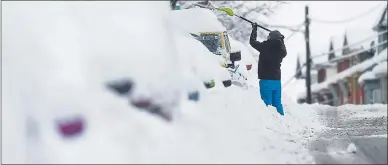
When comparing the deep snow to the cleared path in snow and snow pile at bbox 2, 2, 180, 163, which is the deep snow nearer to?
snow pile at bbox 2, 2, 180, 163

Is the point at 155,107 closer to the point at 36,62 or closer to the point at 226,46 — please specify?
the point at 36,62

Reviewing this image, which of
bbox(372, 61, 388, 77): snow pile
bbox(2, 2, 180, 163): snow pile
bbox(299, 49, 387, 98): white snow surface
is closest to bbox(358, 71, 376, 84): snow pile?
bbox(299, 49, 387, 98): white snow surface

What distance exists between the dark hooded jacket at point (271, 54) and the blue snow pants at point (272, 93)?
0.28 ft

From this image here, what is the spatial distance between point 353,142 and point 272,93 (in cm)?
262

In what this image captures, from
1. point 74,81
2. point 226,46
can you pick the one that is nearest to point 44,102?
point 74,81

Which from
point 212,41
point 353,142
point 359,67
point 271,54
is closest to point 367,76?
point 359,67

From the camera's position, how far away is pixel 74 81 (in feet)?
18.9

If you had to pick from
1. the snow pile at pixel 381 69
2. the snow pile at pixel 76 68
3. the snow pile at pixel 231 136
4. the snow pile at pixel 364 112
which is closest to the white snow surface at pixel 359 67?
the snow pile at pixel 381 69

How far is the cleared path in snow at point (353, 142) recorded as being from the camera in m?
6.81

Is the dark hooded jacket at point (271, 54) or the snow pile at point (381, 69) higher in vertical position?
the dark hooded jacket at point (271, 54)

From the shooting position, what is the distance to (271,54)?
10469 mm

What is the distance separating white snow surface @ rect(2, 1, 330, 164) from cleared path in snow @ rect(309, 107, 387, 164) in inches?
21.5

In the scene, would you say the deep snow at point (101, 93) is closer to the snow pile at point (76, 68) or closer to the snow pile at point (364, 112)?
the snow pile at point (76, 68)

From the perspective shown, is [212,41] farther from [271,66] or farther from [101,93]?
[101,93]
